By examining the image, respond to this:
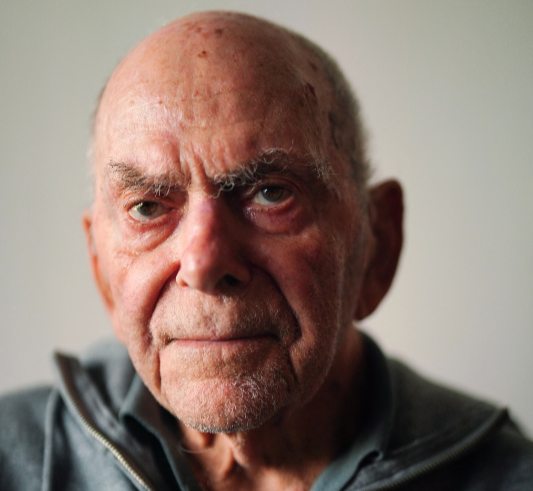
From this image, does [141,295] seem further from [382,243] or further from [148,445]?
[382,243]

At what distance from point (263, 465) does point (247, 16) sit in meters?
0.94

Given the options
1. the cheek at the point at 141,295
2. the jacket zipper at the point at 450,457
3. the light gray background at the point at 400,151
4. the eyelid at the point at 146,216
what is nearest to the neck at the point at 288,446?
the jacket zipper at the point at 450,457

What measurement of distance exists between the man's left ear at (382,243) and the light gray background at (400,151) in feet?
1.85

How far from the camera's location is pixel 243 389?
941 millimetres

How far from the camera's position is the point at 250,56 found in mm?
1002

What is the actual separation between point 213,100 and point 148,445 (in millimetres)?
734

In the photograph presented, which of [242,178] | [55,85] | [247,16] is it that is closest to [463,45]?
[247,16]

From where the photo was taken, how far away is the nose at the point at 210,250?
91cm

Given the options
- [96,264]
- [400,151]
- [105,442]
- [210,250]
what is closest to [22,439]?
[105,442]

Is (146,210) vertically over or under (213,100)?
under

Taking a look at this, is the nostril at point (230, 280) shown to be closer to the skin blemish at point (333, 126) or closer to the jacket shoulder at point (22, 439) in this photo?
the skin blemish at point (333, 126)

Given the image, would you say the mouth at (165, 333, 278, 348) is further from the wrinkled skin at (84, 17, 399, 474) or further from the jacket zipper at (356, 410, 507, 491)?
the jacket zipper at (356, 410, 507, 491)

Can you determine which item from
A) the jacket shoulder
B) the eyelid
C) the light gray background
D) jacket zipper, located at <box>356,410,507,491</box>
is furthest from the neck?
the light gray background

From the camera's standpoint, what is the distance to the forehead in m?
0.95
